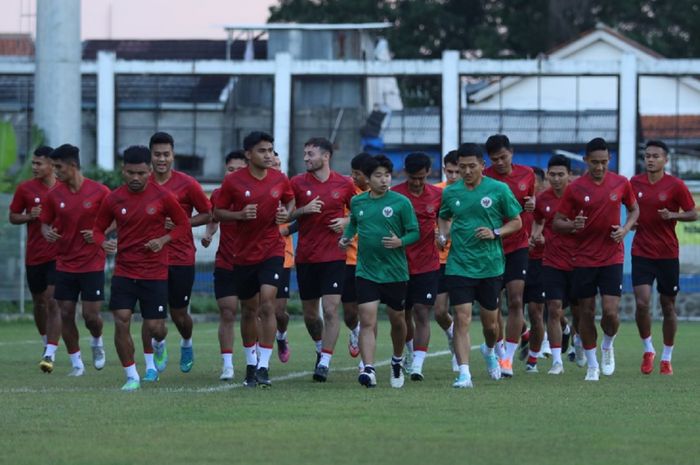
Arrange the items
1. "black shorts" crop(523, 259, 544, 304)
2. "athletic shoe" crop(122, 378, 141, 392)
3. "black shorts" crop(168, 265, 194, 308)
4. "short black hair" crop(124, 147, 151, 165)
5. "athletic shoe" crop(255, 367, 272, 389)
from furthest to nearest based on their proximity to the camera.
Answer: "black shorts" crop(523, 259, 544, 304) → "black shorts" crop(168, 265, 194, 308) → "athletic shoe" crop(255, 367, 272, 389) → "short black hair" crop(124, 147, 151, 165) → "athletic shoe" crop(122, 378, 141, 392)

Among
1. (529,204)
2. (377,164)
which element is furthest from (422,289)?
(529,204)

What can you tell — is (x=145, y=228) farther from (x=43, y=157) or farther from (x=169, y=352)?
(x=169, y=352)

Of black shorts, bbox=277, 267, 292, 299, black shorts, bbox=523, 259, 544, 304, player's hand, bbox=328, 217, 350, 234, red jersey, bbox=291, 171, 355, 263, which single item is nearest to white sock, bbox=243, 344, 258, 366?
black shorts, bbox=277, 267, 292, 299

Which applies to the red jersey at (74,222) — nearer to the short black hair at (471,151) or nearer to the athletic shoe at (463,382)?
the short black hair at (471,151)

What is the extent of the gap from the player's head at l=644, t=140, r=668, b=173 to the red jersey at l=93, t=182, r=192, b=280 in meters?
4.84

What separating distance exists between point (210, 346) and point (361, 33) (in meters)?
35.5

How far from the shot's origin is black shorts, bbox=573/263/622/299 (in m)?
15.6

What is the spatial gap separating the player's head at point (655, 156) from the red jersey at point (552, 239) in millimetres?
995

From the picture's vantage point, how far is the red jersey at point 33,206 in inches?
696

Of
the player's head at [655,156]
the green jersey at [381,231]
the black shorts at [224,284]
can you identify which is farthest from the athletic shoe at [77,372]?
the player's head at [655,156]

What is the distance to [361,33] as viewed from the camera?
56781mm

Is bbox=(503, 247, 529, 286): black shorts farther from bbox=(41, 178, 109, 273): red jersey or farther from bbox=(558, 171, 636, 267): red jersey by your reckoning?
bbox=(41, 178, 109, 273): red jersey

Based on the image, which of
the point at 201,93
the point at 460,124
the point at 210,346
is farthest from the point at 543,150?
the point at 210,346

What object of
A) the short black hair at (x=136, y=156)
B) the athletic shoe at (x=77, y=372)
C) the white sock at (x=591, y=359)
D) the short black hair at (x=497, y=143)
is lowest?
the athletic shoe at (x=77, y=372)
